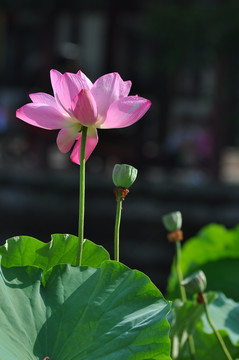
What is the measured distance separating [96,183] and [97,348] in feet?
13.4

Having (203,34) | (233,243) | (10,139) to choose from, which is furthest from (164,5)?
(233,243)

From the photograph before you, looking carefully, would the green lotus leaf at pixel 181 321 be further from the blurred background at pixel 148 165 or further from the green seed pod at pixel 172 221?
the blurred background at pixel 148 165

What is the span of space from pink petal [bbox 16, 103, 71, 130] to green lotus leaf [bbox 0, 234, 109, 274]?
A: 0.09 meters

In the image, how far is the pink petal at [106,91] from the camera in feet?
1.76

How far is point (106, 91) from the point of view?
540 mm

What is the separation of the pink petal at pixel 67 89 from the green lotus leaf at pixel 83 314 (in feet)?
0.43

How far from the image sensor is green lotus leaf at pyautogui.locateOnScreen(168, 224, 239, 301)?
0.96 m

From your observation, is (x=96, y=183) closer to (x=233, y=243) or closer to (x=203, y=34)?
(x=203, y=34)

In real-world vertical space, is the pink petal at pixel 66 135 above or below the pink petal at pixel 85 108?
below

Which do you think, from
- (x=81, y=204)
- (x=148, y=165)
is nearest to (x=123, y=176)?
(x=81, y=204)

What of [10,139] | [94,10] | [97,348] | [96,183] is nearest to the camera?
[97,348]

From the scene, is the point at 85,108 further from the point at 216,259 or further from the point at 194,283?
the point at 216,259

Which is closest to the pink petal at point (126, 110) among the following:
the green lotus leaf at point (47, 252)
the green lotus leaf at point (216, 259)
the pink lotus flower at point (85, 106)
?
the pink lotus flower at point (85, 106)

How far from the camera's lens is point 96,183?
4.57 meters
